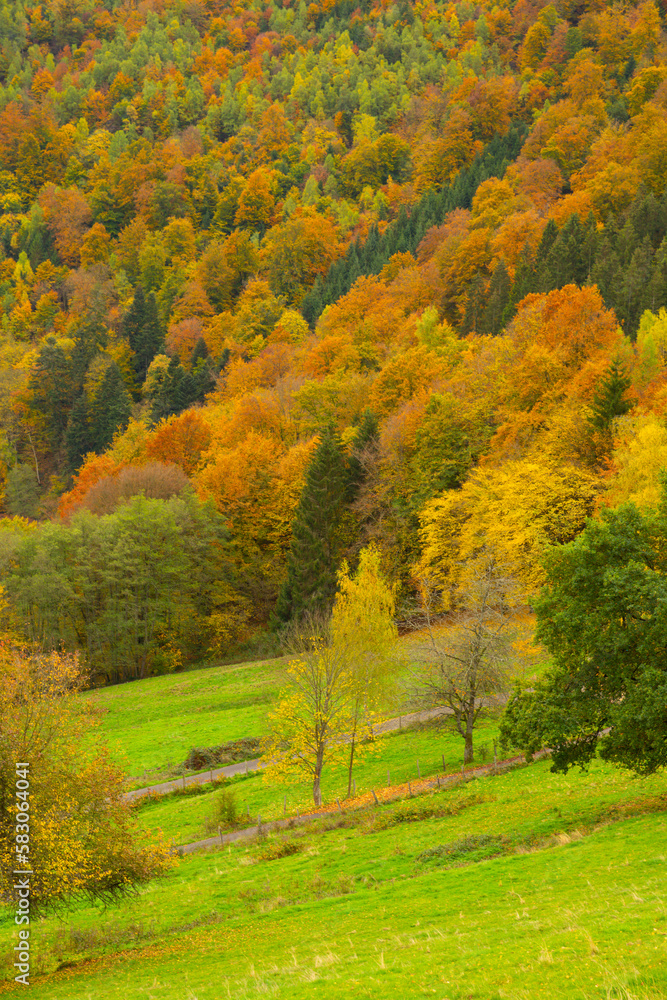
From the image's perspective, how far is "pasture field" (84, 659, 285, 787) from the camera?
4978 centimetres

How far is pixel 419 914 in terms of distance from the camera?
18.9 meters

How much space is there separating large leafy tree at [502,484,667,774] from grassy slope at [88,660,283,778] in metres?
27.4

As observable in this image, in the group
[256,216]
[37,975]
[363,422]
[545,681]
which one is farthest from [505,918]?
[256,216]

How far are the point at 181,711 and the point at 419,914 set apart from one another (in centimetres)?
4287

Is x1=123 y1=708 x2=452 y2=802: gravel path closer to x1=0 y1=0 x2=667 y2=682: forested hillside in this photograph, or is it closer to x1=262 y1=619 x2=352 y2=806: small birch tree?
x1=262 y1=619 x2=352 y2=806: small birch tree

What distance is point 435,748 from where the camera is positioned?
140 ft

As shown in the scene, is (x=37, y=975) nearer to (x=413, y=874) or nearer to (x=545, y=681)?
(x=413, y=874)

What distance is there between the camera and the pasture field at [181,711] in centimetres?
4978

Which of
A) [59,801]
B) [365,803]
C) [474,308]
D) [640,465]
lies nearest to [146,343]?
[474,308]

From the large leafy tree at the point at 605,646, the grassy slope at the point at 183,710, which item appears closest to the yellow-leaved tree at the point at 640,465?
the large leafy tree at the point at 605,646

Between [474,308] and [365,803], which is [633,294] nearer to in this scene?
[474,308]

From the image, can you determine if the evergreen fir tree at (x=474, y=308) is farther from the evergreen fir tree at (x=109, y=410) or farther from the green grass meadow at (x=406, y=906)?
the green grass meadow at (x=406, y=906)

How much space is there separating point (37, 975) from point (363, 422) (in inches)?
2442

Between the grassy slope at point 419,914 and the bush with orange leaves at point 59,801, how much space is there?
7.15ft
